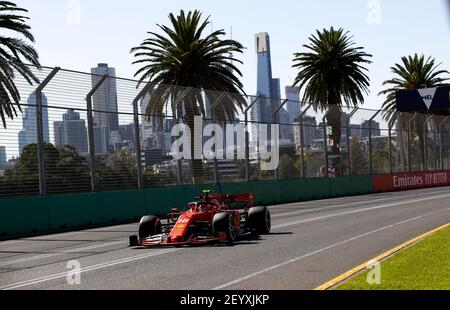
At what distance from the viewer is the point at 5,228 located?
18.7m

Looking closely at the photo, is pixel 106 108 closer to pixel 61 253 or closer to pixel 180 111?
pixel 180 111

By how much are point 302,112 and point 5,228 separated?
781 inches

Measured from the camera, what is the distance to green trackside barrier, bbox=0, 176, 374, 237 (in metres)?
19.2

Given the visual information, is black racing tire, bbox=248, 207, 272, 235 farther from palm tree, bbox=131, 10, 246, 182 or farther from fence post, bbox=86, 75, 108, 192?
palm tree, bbox=131, 10, 246, 182

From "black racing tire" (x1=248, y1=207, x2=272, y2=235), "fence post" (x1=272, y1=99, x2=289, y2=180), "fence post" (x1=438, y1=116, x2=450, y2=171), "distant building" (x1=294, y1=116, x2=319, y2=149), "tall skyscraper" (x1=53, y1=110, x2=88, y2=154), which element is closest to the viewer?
"black racing tire" (x1=248, y1=207, x2=272, y2=235)

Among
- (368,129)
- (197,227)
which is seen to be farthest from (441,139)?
(197,227)

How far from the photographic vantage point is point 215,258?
38.4 feet

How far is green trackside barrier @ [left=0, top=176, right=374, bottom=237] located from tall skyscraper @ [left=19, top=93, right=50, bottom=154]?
162 cm

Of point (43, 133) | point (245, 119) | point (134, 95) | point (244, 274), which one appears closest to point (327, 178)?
point (245, 119)

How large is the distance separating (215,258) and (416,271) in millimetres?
3537

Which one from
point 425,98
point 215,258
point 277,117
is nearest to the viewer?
point 215,258

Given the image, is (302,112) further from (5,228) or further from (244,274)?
(244,274)

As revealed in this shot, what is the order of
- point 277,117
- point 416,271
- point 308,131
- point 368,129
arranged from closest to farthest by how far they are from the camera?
point 416,271
point 277,117
point 308,131
point 368,129

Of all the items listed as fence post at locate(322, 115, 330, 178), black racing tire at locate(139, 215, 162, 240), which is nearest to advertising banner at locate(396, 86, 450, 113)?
fence post at locate(322, 115, 330, 178)
